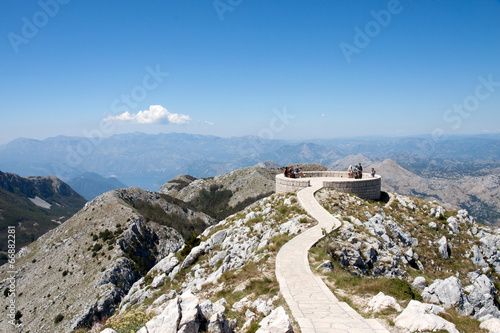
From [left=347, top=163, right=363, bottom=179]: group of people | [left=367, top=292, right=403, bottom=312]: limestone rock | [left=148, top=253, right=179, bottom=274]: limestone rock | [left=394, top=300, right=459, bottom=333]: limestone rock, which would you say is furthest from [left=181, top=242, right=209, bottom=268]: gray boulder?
[left=347, top=163, right=363, bottom=179]: group of people

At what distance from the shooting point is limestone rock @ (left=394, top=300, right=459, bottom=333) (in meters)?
8.09

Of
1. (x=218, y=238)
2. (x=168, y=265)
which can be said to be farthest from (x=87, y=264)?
(x=218, y=238)

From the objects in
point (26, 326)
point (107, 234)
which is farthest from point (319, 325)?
point (107, 234)

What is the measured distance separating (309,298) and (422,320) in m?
4.19

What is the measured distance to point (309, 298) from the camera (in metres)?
11.5

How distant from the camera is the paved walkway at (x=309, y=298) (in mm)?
9172

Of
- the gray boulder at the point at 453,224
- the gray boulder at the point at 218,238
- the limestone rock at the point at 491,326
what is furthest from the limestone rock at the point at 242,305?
the gray boulder at the point at 453,224

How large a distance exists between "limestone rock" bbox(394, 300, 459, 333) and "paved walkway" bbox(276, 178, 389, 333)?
712mm

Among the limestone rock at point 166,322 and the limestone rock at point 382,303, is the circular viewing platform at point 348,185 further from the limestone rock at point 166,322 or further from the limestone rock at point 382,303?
the limestone rock at point 166,322

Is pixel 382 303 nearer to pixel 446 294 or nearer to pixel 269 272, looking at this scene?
pixel 446 294

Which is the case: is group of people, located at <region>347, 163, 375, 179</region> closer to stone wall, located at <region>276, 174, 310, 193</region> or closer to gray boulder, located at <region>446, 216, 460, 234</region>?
stone wall, located at <region>276, 174, 310, 193</region>

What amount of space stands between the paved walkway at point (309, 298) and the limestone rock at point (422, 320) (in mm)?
712

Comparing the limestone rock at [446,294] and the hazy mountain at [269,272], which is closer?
the hazy mountain at [269,272]

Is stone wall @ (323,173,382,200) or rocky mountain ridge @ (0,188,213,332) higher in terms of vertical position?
stone wall @ (323,173,382,200)
